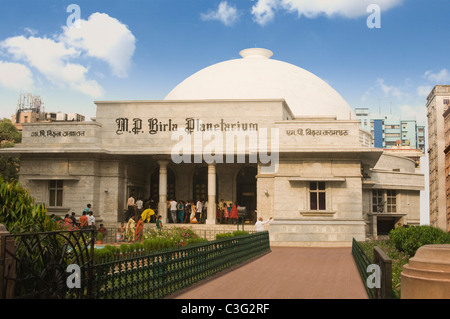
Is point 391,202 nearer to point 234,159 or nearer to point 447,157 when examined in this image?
point 234,159

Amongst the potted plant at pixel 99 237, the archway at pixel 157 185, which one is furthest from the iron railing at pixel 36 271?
the archway at pixel 157 185

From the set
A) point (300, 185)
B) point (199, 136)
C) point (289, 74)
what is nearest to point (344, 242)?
point (300, 185)

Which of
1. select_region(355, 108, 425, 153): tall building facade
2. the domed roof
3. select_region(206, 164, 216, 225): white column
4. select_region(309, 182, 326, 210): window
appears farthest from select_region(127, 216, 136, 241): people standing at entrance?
select_region(355, 108, 425, 153): tall building facade

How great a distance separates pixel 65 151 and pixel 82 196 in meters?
2.51

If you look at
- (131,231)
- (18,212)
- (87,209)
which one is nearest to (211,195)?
(131,231)

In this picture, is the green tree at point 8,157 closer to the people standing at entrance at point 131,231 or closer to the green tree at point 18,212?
the people standing at entrance at point 131,231

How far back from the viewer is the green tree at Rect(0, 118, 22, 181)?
38.2 meters

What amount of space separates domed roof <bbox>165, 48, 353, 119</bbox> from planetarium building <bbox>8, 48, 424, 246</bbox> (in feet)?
28.8

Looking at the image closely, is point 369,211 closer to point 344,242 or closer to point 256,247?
point 344,242

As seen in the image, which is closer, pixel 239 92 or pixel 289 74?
pixel 239 92

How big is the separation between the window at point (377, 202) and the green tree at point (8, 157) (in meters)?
25.8

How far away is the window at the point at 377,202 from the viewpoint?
32.9m

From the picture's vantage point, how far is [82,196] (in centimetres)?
2625

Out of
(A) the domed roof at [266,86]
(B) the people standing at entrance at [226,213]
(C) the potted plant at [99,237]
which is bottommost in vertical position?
(C) the potted plant at [99,237]
